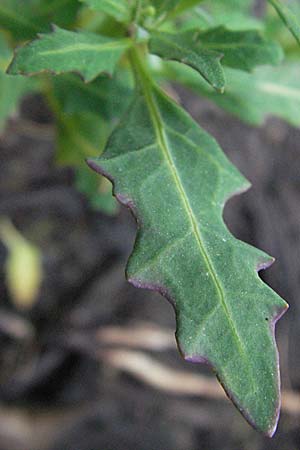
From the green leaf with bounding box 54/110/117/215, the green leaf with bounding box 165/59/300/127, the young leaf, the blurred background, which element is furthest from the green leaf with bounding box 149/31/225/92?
the blurred background

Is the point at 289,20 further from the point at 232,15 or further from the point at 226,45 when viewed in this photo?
the point at 232,15

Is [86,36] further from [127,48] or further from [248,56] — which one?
[248,56]

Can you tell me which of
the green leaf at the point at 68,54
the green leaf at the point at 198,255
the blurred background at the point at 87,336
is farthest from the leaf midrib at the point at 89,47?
the blurred background at the point at 87,336

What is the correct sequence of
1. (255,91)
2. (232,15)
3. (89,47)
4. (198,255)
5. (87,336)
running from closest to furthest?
(198,255), (89,47), (255,91), (232,15), (87,336)

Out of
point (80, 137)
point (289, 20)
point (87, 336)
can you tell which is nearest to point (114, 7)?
point (289, 20)

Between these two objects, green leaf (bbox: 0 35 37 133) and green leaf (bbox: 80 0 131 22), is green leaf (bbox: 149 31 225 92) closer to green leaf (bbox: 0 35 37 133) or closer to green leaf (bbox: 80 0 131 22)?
green leaf (bbox: 80 0 131 22)
